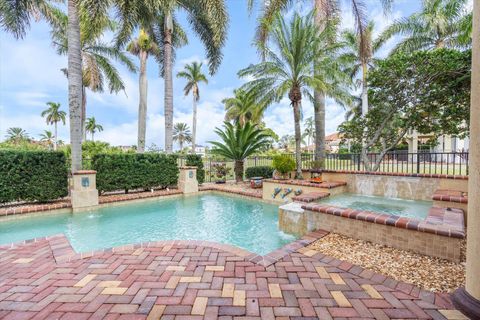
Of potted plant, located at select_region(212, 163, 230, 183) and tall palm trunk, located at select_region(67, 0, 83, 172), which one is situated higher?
tall palm trunk, located at select_region(67, 0, 83, 172)

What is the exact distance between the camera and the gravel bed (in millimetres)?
2496

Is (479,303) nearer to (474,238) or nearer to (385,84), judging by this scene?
(474,238)

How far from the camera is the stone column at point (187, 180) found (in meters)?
9.69

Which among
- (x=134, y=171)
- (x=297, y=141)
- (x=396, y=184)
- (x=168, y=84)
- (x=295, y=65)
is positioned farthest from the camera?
(x=168, y=84)

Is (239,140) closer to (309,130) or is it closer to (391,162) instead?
(391,162)

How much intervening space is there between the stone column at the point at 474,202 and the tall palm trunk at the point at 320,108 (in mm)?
7458

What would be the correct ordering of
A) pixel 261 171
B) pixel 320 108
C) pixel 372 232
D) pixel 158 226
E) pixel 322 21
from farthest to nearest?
pixel 261 171, pixel 320 108, pixel 322 21, pixel 158 226, pixel 372 232

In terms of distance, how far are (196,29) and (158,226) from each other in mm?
10656

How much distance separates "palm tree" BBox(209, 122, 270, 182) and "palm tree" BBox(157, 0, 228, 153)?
2621mm

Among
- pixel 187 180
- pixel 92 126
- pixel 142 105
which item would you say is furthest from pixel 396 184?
pixel 92 126

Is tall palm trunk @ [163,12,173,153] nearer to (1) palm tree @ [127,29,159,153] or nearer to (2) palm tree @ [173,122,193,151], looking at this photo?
(1) palm tree @ [127,29,159,153]

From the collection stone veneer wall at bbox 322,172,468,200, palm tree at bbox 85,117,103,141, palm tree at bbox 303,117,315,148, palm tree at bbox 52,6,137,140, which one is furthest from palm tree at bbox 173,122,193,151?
stone veneer wall at bbox 322,172,468,200

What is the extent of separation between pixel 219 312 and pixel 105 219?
5.29 metres

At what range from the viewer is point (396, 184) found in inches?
285
